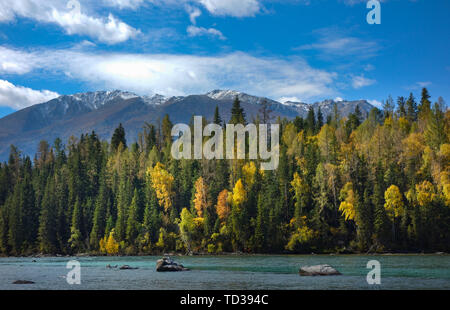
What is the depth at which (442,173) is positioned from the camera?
97.6 metres

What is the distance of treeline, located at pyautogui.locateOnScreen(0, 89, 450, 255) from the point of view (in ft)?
320

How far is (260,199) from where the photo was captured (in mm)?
106062

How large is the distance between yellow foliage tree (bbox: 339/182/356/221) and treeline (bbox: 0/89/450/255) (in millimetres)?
221

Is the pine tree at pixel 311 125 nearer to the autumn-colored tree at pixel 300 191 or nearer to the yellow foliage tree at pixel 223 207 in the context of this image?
the autumn-colored tree at pixel 300 191

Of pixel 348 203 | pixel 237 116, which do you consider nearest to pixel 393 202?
pixel 348 203

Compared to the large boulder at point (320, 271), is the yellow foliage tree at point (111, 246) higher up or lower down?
lower down

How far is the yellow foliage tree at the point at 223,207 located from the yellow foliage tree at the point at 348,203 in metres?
26.2

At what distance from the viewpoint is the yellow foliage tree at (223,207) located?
113m

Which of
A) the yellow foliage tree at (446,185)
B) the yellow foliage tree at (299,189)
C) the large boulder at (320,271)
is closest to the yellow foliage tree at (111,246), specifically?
the yellow foliage tree at (299,189)

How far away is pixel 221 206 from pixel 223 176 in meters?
10.3

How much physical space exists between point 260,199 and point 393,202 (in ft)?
91.2

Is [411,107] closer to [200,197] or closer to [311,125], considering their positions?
[311,125]
